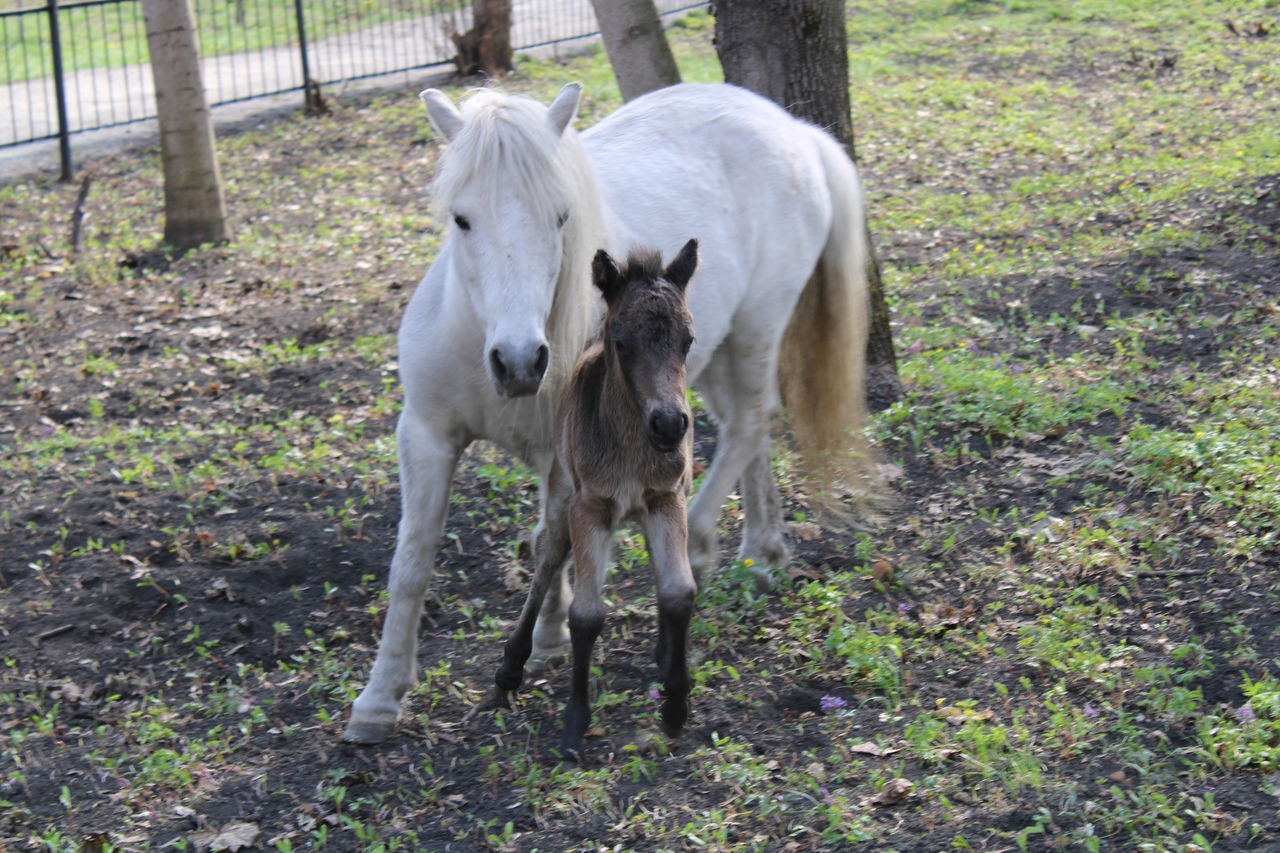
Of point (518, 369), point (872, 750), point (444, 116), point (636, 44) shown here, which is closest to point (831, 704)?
point (872, 750)

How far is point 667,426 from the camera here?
3170 millimetres

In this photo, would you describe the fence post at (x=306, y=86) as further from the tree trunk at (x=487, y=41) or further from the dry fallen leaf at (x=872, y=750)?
the dry fallen leaf at (x=872, y=750)

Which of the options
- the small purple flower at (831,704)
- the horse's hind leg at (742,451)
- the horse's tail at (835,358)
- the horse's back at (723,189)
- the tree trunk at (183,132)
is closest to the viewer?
the small purple flower at (831,704)

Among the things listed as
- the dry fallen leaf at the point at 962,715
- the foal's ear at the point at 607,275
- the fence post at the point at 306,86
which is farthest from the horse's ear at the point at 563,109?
the fence post at the point at 306,86

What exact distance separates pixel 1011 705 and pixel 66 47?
19.0 metres

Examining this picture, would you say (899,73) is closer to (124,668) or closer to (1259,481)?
(1259,481)

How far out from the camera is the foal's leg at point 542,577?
3.99 metres

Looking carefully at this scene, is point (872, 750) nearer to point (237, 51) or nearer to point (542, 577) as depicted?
point (542, 577)

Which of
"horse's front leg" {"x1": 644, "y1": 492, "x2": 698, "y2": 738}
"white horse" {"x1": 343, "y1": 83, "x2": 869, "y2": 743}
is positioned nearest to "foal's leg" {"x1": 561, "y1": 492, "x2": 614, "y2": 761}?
"horse's front leg" {"x1": 644, "y1": 492, "x2": 698, "y2": 738}

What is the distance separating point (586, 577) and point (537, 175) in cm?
127

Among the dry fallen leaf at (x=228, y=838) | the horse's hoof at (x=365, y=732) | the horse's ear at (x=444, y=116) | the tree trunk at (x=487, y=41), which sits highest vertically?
the tree trunk at (x=487, y=41)

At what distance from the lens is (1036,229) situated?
839 centimetres

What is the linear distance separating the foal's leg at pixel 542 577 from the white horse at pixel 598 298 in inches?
6.8

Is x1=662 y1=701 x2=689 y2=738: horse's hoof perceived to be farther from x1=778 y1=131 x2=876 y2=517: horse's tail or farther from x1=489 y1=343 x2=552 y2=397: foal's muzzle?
x1=778 y1=131 x2=876 y2=517: horse's tail
